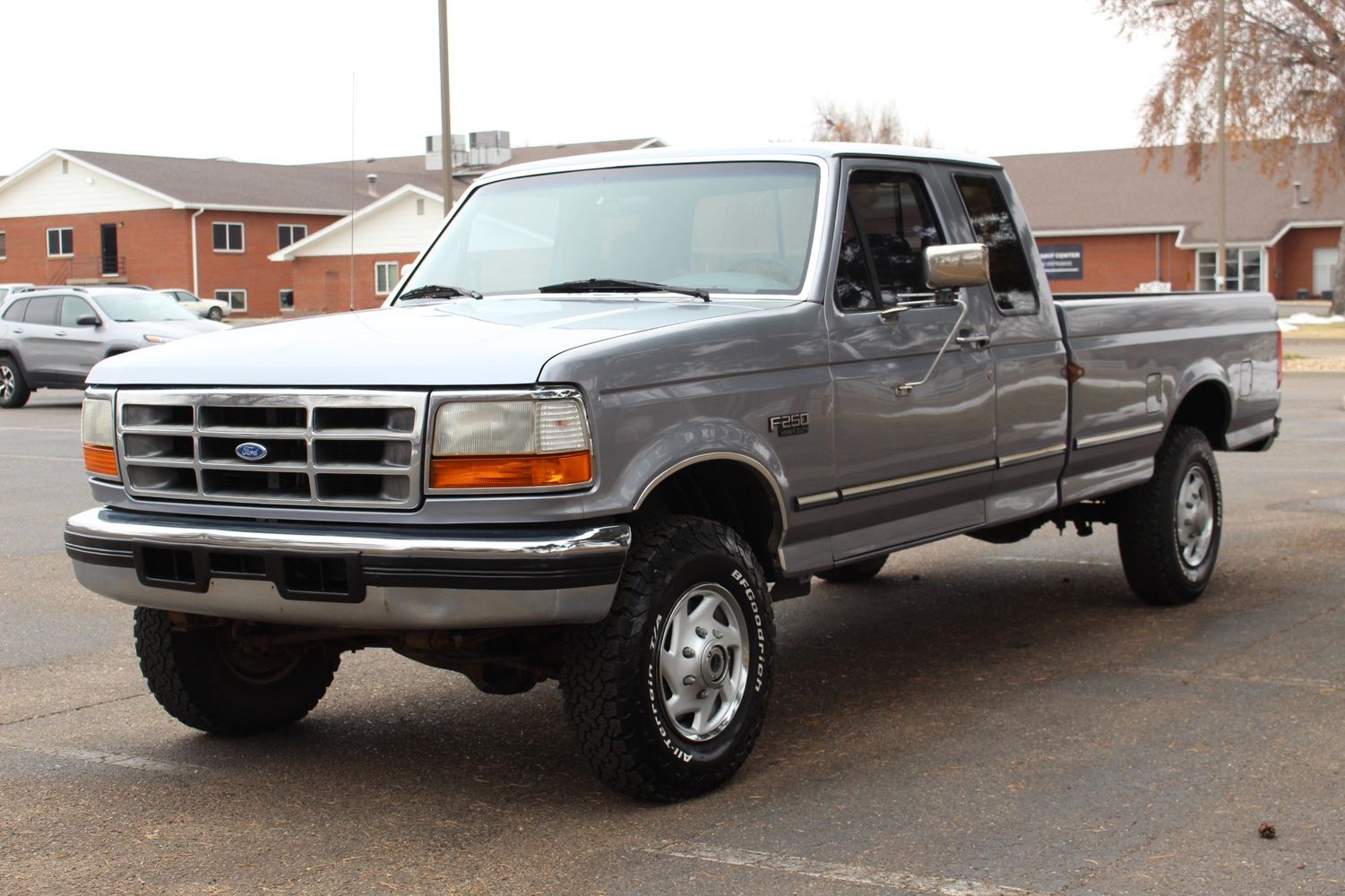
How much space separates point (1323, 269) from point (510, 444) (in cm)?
6253

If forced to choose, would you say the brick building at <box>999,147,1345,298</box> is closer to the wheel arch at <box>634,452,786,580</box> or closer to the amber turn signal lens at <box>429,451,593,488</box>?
the wheel arch at <box>634,452,786,580</box>

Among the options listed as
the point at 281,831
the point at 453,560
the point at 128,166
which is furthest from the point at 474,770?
the point at 128,166

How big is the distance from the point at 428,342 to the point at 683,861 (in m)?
1.75

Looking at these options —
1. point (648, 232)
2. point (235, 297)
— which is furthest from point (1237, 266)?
point (648, 232)

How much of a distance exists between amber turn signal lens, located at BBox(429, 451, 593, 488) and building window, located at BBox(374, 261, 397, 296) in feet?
178

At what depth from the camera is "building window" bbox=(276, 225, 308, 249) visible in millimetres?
63594

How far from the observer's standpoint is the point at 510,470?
4.72m

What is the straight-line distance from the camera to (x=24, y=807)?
5145 millimetres

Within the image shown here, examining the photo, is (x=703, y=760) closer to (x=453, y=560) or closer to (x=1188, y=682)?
(x=453, y=560)

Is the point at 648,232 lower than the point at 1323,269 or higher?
lower

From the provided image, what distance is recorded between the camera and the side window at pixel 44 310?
25.1m

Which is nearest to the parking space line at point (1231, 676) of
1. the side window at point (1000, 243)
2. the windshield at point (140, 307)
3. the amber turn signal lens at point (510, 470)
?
the side window at point (1000, 243)

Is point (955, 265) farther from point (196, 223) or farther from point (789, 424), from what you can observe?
point (196, 223)

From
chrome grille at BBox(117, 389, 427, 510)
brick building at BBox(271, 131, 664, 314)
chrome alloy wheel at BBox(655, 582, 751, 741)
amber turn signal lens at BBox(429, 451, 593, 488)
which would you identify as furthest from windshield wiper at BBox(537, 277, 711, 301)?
brick building at BBox(271, 131, 664, 314)
